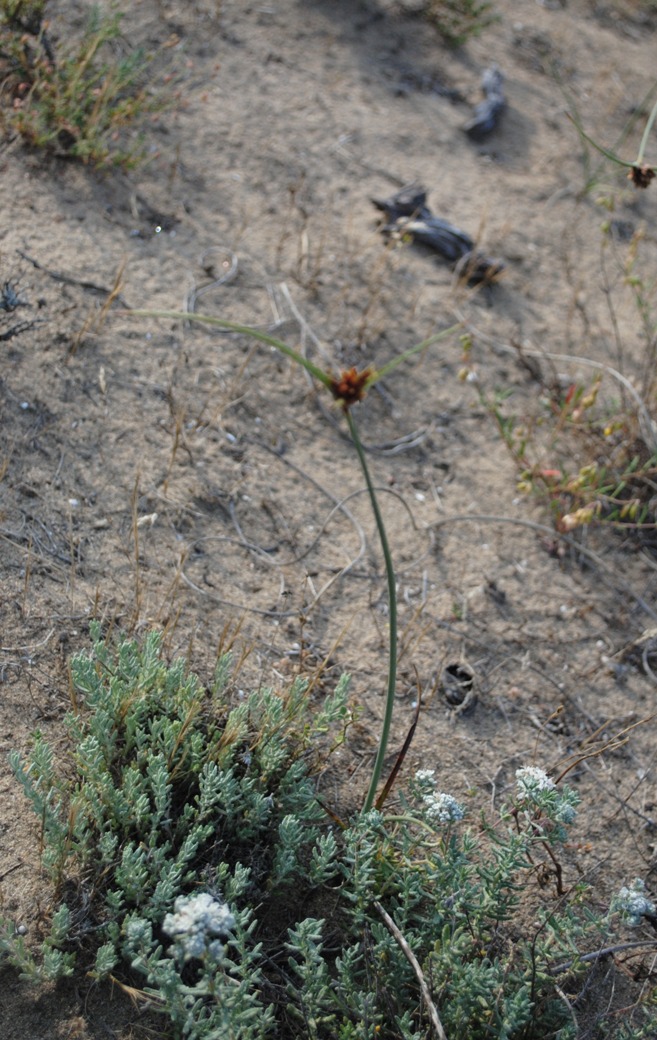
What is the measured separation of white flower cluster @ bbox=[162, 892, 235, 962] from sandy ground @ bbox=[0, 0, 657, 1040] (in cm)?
46

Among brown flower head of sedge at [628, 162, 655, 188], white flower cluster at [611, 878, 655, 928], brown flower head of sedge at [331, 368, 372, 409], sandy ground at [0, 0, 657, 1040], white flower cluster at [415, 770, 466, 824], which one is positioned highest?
brown flower head of sedge at [628, 162, 655, 188]

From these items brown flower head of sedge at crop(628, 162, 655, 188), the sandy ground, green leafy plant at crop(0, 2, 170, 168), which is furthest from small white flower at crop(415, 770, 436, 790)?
green leafy plant at crop(0, 2, 170, 168)

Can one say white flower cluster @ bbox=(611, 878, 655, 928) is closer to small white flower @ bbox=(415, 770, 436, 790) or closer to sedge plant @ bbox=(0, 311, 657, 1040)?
sedge plant @ bbox=(0, 311, 657, 1040)

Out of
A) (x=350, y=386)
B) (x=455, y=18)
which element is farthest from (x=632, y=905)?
(x=455, y=18)

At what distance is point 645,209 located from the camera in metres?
5.22

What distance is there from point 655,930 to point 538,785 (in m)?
0.71

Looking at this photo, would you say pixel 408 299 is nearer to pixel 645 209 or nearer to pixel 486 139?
pixel 486 139

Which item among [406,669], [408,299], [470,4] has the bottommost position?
[406,669]

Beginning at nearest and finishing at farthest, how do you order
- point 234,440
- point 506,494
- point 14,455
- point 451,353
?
1. point 14,455
2. point 234,440
3. point 506,494
4. point 451,353

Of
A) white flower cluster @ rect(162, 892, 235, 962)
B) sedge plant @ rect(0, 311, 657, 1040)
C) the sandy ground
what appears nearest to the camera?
white flower cluster @ rect(162, 892, 235, 962)

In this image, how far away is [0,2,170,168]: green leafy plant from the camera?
11.9 feet

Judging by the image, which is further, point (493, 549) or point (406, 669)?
point (493, 549)

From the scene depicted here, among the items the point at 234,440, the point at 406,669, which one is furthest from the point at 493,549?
the point at 234,440

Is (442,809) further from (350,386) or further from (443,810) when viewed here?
(350,386)
